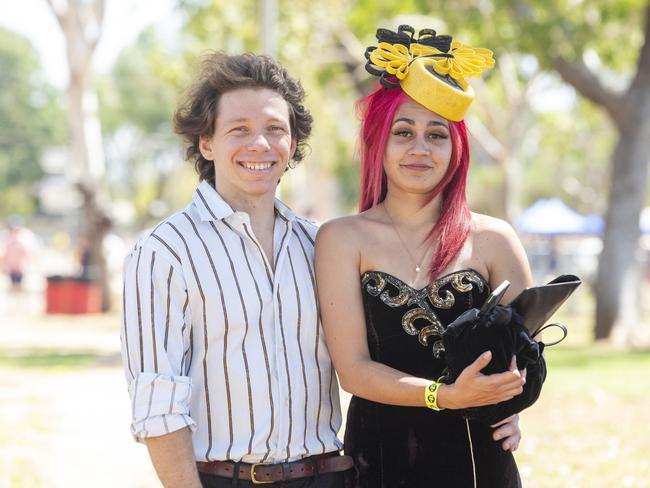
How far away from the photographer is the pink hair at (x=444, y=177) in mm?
3525

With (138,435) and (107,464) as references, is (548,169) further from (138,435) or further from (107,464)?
(138,435)

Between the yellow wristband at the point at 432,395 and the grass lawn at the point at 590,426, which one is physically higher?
the yellow wristband at the point at 432,395

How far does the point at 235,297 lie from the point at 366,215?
0.59 meters

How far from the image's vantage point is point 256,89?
3.49 m

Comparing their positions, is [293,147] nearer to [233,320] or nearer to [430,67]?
[430,67]

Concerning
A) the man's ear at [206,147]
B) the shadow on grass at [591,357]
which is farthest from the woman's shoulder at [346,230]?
the shadow on grass at [591,357]

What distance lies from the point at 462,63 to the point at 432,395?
1088 mm

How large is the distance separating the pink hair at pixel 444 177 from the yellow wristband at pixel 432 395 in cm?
38

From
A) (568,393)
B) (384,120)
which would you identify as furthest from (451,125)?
(568,393)

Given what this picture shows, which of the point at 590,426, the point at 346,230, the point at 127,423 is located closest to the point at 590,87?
the point at 590,426

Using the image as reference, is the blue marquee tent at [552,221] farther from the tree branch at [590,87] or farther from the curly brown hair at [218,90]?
the curly brown hair at [218,90]

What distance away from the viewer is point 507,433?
347cm

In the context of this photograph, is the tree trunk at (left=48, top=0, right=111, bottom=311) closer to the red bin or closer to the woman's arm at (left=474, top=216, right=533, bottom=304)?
the red bin

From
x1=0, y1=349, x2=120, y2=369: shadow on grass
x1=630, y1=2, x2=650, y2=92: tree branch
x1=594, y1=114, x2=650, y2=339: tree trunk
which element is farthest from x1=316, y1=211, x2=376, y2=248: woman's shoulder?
x1=630, y1=2, x2=650, y2=92: tree branch
